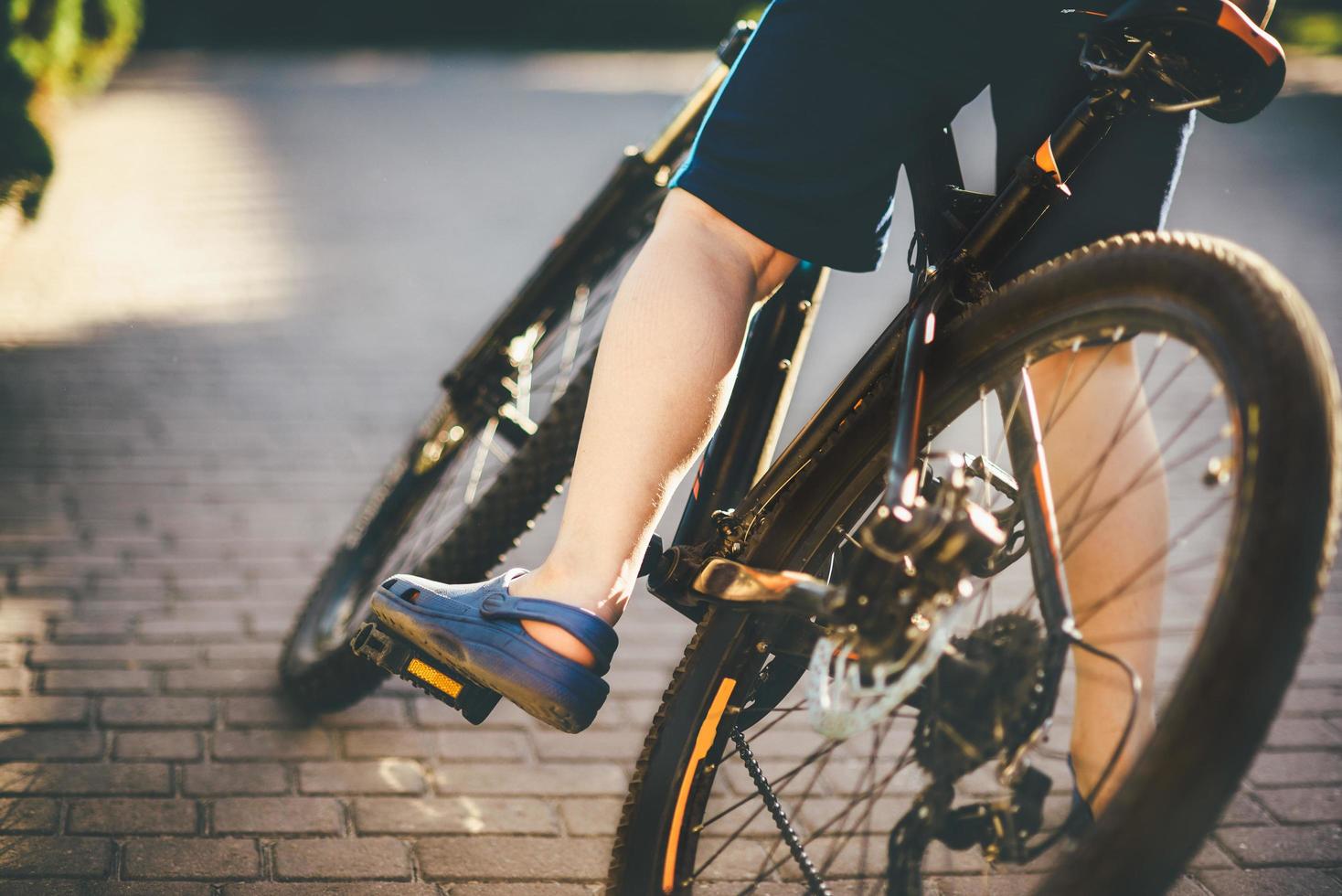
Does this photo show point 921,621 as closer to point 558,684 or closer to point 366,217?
point 558,684

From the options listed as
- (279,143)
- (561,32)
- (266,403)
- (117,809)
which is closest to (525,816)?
(117,809)

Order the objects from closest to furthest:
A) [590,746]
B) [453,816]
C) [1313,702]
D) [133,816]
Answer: [133,816] → [453,816] → [590,746] → [1313,702]

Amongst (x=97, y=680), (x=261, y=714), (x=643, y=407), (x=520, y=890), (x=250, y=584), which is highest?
(x=643, y=407)

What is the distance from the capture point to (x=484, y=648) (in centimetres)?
179

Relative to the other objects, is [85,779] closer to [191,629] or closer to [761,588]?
[191,629]

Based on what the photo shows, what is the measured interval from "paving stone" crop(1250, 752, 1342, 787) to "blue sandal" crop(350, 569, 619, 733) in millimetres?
1566

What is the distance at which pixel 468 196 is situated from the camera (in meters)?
8.88

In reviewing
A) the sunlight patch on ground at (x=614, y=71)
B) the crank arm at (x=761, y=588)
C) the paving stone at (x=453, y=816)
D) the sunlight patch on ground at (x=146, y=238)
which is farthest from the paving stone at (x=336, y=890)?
the sunlight patch on ground at (x=614, y=71)

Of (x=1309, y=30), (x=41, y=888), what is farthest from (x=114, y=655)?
(x=1309, y=30)

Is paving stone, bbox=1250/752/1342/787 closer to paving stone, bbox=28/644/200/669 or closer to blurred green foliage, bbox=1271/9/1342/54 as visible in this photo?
paving stone, bbox=28/644/200/669

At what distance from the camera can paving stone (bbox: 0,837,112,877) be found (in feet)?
6.99

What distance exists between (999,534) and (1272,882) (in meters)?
1.36

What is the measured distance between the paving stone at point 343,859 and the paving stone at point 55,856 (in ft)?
0.89

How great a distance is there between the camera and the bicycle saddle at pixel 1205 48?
1.42 meters
